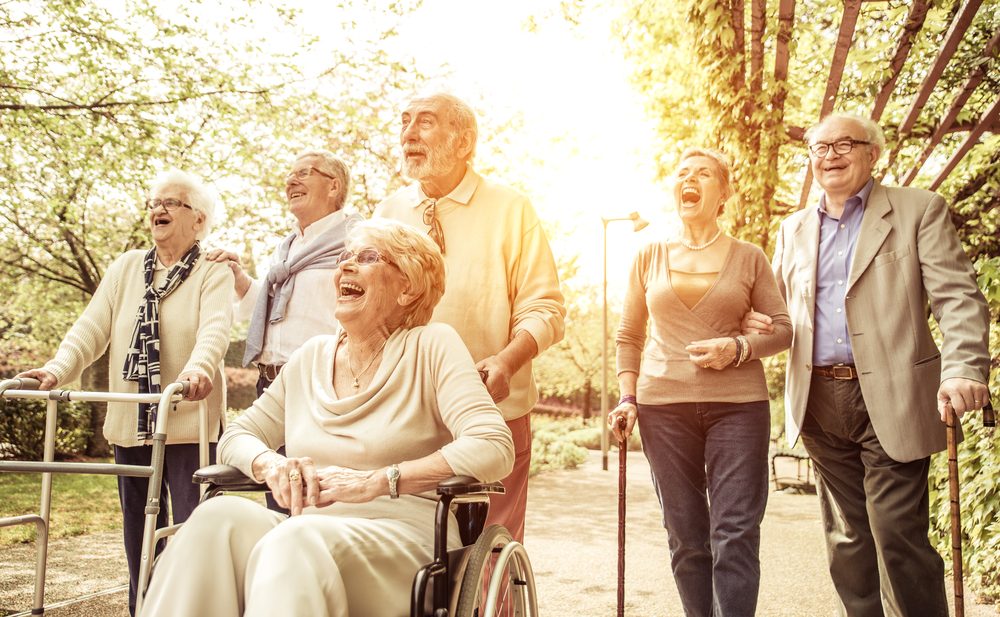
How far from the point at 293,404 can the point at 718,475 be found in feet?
4.56

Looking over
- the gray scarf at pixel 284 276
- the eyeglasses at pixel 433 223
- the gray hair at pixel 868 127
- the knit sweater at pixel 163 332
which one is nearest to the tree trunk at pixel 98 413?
the knit sweater at pixel 163 332

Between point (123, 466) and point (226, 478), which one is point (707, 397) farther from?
point (123, 466)

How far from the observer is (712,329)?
3088mm

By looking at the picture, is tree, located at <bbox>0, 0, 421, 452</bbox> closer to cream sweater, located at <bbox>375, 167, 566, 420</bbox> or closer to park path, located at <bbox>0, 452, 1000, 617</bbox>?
park path, located at <bbox>0, 452, 1000, 617</bbox>

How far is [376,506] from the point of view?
223cm

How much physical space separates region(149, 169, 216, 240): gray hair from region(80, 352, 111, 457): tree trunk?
10.1 m

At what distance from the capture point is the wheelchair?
1.96m

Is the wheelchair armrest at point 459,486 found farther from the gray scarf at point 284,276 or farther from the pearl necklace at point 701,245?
the gray scarf at point 284,276

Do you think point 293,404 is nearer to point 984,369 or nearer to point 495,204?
point 495,204

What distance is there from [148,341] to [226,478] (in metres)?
1.43

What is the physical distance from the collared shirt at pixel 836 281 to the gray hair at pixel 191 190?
2.31 m

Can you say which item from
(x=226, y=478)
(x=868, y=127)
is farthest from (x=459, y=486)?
(x=868, y=127)

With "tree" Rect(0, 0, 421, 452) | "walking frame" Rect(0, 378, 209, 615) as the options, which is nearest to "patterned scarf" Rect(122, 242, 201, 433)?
"walking frame" Rect(0, 378, 209, 615)

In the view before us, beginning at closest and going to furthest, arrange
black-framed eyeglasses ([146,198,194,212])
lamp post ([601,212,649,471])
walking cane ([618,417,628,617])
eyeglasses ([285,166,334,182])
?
1. walking cane ([618,417,628,617])
2. black-framed eyeglasses ([146,198,194,212])
3. eyeglasses ([285,166,334,182])
4. lamp post ([601,212,649,471])
